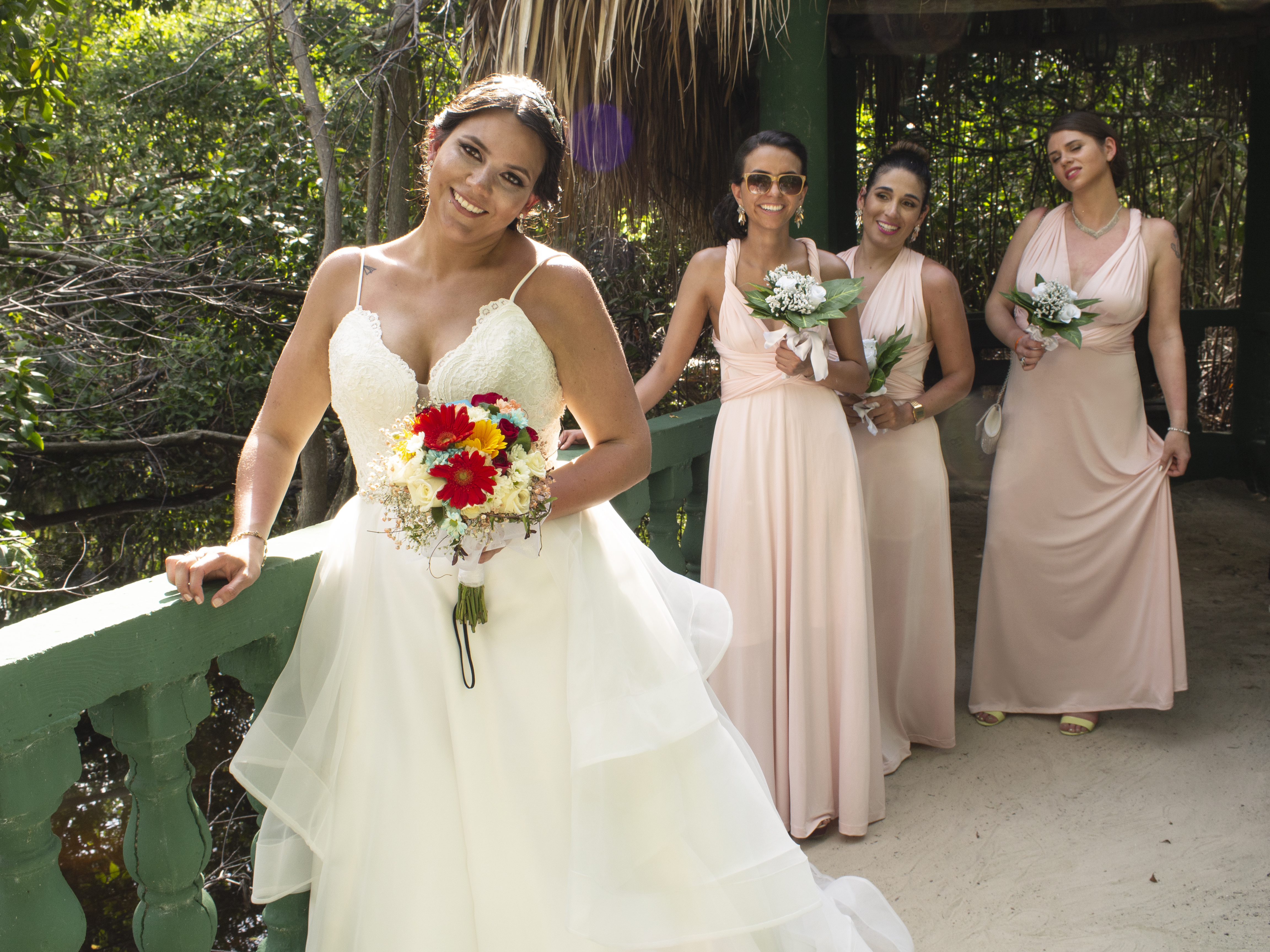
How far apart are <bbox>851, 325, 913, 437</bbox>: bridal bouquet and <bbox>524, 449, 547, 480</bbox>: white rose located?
77.3 inches

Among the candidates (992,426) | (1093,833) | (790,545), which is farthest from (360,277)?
(1093,833)

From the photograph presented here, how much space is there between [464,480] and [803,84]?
301 cm

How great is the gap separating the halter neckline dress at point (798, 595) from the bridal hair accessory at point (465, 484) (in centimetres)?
154

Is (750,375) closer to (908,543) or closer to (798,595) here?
(798,595)

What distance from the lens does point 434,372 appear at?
2266mm

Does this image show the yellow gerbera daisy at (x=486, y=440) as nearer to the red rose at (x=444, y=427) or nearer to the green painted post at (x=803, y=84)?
the red rose at (x=444, y=427)

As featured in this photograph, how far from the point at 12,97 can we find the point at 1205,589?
6411mm

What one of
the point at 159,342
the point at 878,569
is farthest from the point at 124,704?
the point at 159,342

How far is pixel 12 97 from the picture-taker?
4.23 m

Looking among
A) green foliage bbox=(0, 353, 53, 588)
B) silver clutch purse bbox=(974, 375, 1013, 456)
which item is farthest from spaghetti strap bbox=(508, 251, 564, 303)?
green foliage bbox=(0, 353, 53, 588)

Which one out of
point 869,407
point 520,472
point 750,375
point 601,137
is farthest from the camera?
point 601,137

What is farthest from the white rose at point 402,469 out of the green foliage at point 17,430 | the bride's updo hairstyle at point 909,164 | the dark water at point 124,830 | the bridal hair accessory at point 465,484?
the dark water at point 124,830

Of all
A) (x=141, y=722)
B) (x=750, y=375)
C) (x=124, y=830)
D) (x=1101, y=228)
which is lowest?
(x=124, y=830)

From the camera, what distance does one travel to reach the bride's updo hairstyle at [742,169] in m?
3.46
